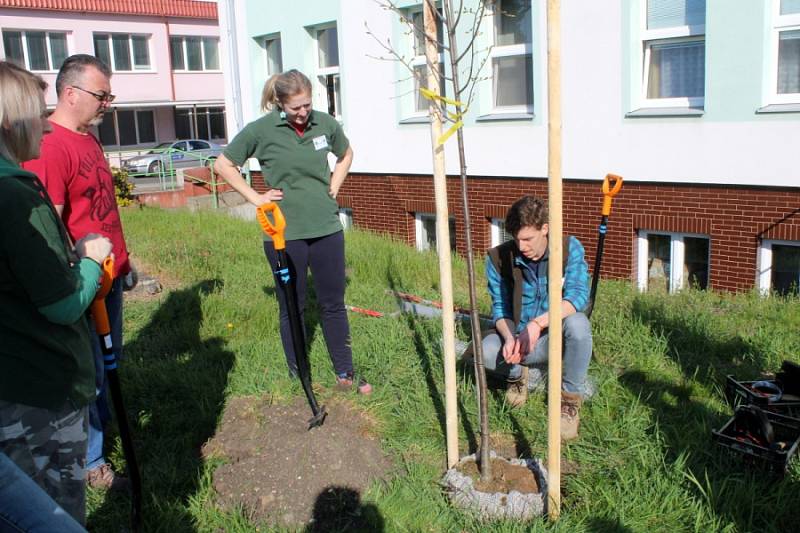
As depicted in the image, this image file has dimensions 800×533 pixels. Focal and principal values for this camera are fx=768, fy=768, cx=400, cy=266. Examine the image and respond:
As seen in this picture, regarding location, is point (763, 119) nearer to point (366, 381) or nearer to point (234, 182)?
point (366, 381)

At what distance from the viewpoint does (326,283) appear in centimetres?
451

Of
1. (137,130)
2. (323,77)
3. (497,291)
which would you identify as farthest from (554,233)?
(137,130)

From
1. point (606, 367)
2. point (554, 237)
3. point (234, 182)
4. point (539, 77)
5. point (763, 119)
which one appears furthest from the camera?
point (539, 77)

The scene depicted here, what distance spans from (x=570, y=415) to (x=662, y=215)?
4.63 metres

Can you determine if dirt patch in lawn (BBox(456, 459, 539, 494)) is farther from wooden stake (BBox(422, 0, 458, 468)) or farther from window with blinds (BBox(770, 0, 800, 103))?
window with blinds (BBox(770, 0, 800, 103))

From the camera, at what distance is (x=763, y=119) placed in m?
7.10

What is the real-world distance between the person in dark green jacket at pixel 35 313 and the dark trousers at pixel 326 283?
6.30 feet

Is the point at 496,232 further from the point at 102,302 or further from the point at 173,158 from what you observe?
the point at 173,158

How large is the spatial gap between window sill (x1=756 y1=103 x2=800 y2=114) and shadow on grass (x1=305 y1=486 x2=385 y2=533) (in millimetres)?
5510

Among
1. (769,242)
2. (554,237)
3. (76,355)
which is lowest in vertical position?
(769,242)

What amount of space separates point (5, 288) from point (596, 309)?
4.59 m

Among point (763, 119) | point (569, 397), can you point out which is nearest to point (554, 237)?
point (569, 397)

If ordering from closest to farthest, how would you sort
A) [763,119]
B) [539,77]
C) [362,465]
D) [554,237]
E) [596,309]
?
[554,237]
[362,465]
[596,309]
[763,119]
[539,77]

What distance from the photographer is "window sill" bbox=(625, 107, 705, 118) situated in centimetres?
757
